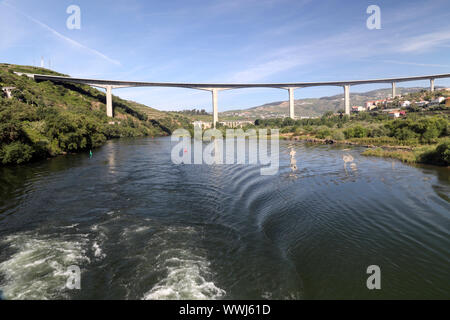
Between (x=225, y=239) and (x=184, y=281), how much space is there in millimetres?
2185

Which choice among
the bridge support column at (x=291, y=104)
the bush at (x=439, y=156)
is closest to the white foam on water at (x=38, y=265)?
the bush at (x=439, y=156)

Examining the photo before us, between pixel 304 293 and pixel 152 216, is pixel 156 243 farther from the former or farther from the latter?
pixel 304 293

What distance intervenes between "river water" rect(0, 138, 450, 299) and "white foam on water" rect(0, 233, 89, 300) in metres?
0.02

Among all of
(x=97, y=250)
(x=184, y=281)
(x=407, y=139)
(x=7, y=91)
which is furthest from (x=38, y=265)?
(x=7, y=91)

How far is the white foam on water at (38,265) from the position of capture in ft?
16.2

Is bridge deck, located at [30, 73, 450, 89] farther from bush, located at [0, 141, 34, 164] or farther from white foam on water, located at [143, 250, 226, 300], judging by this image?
white foam on water, located at [143, 250, 226, 300]

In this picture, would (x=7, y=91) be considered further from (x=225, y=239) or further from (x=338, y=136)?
(x=338, y=136)

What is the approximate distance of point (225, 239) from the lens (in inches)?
286

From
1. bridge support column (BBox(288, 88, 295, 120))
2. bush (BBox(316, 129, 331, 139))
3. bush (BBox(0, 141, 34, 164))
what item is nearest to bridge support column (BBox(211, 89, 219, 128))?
bridge support column (BBox(288, 88, 295, 120))

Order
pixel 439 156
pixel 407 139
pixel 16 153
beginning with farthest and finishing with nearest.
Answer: pixel 407 139 → pixel 16 153 → pixel 439 156

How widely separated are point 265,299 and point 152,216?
5337 mm

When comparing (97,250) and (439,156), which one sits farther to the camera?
(439,156)

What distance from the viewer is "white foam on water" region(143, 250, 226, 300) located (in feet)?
16.0

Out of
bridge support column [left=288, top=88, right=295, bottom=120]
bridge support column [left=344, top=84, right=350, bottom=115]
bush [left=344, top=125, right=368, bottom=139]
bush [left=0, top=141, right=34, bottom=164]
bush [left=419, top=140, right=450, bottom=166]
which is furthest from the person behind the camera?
bridge support column [left=288, top=88, right=295, bottom=120]
